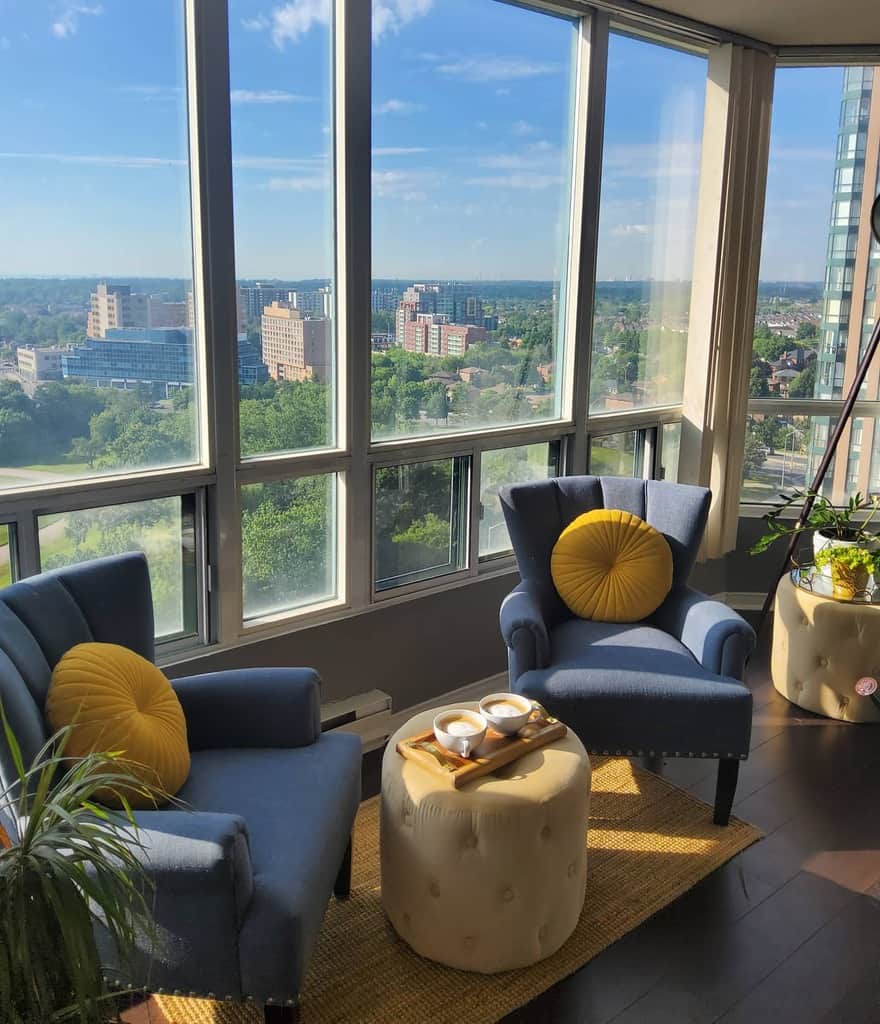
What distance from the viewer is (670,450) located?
4.48 metres

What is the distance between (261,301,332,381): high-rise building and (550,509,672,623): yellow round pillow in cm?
102

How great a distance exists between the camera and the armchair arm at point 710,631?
2844mm

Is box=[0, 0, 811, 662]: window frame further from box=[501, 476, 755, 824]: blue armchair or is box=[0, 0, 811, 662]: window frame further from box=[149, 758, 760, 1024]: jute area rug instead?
box=[149, 758, 760, 1024]: jute area rug

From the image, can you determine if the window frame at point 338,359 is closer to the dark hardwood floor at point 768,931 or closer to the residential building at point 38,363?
the residential building at point 38,363

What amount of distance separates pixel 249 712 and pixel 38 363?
3.49ft

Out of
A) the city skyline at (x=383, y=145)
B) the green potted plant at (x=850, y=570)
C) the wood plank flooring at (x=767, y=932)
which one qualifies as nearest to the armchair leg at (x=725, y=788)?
the wood plank flooring at (x=767, y=932)

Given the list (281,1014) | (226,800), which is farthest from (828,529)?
(281,1014)

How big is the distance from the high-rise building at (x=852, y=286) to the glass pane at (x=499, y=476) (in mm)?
1559

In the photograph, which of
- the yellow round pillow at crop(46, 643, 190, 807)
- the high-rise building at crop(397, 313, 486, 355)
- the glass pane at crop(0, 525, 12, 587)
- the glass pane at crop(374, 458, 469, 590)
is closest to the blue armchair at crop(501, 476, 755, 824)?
the glass pane at crop(374, 458, 469, 590)

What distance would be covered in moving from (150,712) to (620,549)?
5.68ft

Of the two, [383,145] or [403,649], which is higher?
[383,145]

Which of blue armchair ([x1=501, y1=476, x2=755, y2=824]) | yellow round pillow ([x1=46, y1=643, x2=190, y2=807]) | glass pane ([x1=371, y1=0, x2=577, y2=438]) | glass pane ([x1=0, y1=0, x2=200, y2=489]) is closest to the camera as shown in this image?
yellow round pillow ([x1=46, y1=643, x2=190, y2=807])

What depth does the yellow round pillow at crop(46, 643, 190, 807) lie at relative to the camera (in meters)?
2.00

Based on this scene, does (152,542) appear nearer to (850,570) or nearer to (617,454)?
(617,454)
